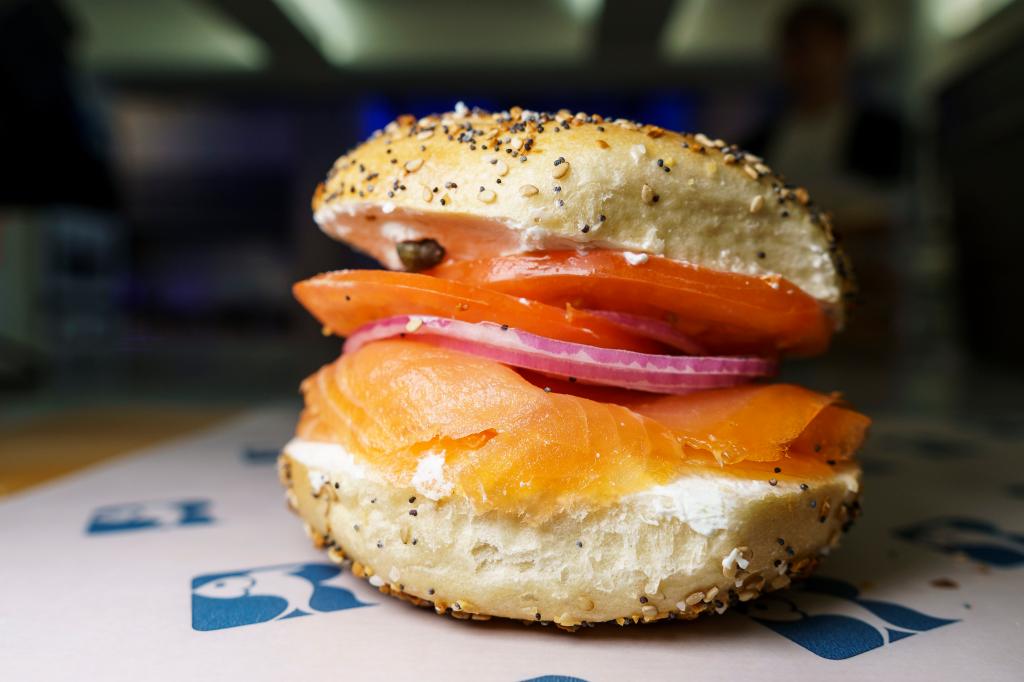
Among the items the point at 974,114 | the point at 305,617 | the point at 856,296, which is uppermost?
the point at 974,114

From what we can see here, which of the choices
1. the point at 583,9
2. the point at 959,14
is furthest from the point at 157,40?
the point at 959,14

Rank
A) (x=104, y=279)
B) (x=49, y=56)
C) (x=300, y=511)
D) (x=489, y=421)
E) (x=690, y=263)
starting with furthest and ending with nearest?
(x=104, y=279), (x=49, y=56), (x=300, y=511), (x=690, y=263), (x=489, y=421)

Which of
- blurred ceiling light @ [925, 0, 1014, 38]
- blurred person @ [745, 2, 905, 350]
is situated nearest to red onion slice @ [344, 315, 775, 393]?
blurred person @ [745, 2, 905, 350]

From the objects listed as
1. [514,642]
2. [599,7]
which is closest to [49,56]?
[514,642]

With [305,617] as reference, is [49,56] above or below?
above

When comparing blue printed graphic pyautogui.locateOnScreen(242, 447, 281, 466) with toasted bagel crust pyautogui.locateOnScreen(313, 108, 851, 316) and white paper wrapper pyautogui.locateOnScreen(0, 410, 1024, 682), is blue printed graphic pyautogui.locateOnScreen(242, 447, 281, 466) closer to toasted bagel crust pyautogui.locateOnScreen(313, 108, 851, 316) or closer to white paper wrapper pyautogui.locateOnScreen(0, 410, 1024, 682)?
white paper wrapper pyautogui.locateOnScreen(0, 410, 1024, 682)

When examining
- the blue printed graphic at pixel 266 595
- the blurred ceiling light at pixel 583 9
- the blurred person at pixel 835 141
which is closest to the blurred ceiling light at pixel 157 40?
the blurred ceiling light at pixel 583 9

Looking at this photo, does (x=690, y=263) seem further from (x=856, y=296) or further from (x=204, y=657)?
(x=204, y=657)
